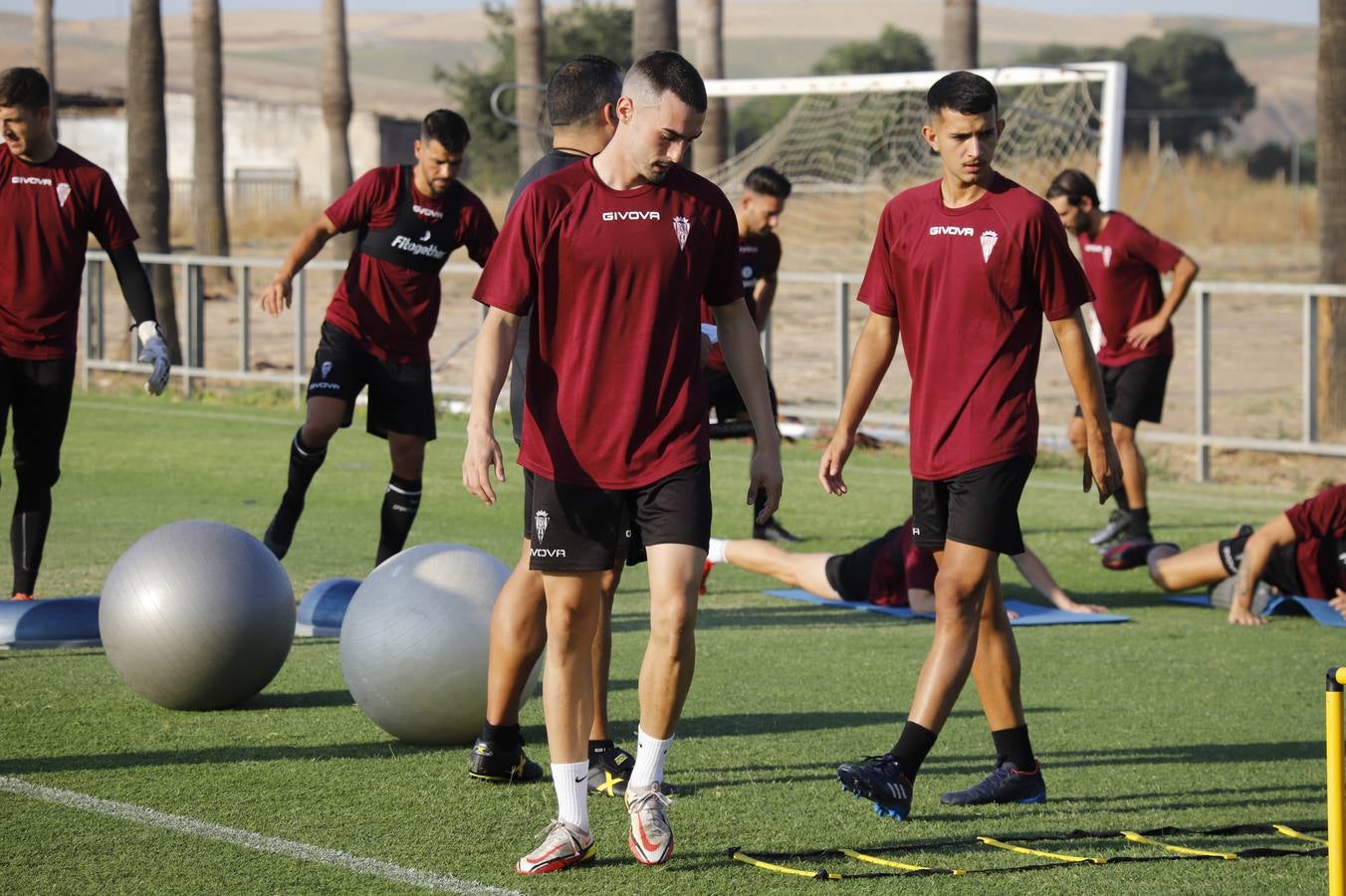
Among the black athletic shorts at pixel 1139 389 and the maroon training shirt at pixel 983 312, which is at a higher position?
the maroon training shirt at pixel 983 312

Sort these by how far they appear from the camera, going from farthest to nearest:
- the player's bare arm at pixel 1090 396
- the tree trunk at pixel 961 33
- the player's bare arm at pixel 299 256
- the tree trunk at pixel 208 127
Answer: the tree trunk at pixel 208 127 → the tree trunk at pixel 961 33 → the player's bare arm at pixel 299 256 → the player's bare arm at pixel 1090 396

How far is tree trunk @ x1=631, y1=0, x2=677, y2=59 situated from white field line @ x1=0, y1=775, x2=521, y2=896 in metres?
17.6

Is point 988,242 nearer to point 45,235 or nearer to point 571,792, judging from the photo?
point 571,792

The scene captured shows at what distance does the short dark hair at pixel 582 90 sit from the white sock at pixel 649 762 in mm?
2009

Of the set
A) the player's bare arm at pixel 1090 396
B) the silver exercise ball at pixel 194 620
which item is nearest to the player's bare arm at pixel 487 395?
the player's bare arm at pixel 1090 396

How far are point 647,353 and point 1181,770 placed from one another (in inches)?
103

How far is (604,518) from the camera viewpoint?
5191mm

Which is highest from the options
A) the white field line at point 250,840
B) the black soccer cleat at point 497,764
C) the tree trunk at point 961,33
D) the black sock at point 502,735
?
the tree trunk at point 961,33

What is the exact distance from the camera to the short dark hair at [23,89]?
7.95 m

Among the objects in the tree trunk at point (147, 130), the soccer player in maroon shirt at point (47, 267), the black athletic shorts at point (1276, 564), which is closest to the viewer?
the soccer player in maroon shirt at point (47, 267)

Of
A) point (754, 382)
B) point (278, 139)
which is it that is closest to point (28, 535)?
point (754, 382)

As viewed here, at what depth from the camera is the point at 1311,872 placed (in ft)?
17.0

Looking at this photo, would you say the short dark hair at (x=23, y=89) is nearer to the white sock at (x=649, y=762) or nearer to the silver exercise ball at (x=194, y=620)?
the silver exercise ball at (x=194, y=620)

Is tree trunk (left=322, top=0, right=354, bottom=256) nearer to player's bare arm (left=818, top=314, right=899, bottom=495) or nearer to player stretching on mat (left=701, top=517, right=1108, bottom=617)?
player stretching on mat (left=701, top=517, right=1108, bottom=617)
